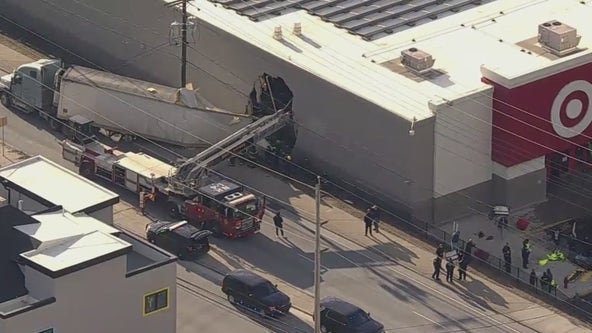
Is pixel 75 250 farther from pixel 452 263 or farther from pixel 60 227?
pixel 452 263

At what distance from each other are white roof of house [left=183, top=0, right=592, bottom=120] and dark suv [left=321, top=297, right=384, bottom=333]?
1118 cm

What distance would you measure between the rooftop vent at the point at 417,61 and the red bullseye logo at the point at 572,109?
544cm

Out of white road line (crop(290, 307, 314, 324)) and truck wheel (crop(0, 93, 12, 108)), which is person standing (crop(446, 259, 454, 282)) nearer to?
white road line (crop(290, 307, 314, 324))

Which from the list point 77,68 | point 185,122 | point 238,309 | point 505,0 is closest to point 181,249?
point 238,309

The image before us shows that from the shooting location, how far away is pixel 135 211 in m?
79.9

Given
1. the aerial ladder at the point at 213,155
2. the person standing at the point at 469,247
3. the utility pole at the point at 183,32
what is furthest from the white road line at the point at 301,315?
the utility pole at the point at 183,32

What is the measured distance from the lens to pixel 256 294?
7156 cm

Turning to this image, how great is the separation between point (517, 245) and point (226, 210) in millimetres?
11787

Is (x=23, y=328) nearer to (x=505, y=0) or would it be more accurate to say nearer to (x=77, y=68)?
(x=77, y=68)

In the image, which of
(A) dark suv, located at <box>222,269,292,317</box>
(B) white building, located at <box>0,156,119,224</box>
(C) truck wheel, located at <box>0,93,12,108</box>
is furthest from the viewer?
(C) truck wheel, located at <box>0,93,12,108</box>

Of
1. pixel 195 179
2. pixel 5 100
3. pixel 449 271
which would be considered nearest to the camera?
pixel 449 271

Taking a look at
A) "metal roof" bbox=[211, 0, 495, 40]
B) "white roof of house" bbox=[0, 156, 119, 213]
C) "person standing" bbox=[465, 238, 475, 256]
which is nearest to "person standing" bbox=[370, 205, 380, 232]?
"person standing" bbox=[465, 238, 475, 256]

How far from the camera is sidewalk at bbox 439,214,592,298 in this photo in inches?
3000

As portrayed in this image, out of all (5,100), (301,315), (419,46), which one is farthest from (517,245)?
(5,100)
